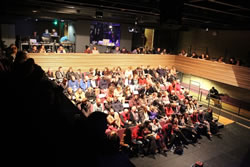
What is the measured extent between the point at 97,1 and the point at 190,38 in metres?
9.95

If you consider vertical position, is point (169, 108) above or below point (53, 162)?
below

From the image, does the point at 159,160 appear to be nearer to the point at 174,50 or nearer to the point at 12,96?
the point at 12,96

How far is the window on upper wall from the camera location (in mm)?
14552

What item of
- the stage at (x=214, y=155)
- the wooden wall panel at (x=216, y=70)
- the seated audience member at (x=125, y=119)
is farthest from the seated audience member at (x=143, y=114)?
the wooden wall panel at (x=216, y=70)

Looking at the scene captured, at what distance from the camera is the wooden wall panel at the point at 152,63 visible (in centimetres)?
955

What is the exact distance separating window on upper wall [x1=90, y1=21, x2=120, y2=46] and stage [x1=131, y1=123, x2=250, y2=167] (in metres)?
9.33

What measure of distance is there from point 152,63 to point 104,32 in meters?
4.87

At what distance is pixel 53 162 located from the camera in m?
1.06

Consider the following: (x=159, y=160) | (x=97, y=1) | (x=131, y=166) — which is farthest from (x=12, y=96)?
(x=97, y=1)

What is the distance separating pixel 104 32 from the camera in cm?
1546

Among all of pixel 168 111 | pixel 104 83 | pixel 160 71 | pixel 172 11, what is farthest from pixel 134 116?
pixel 160 71

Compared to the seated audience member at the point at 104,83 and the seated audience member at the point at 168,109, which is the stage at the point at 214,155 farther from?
the seated audience member at the point at 104,83

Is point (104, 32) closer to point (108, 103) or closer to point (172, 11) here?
point (108, 103)

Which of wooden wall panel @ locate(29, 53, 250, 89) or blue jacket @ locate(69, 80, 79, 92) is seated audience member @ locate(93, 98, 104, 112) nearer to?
blue jacket @ locate(69, 80, 79, 92)
